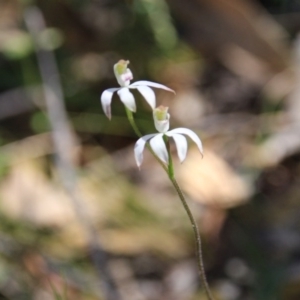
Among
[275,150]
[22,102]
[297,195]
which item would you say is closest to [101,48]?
[22,102]

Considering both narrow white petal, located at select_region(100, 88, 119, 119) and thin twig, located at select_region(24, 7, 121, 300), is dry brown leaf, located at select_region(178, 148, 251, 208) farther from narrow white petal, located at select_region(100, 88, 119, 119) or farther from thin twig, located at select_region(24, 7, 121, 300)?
narrow white petal, located at select_region(100, 88, 119, 119)

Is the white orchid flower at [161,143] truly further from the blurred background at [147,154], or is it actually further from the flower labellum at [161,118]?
the blurred background at [147,154]

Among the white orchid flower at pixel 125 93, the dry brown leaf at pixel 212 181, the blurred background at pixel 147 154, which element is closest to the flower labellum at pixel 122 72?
the white orchid flower at pixel 125 93

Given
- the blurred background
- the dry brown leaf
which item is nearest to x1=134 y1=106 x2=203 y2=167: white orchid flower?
the blurred background

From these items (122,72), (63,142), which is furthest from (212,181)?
(122,72)

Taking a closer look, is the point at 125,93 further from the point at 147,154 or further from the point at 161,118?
the point at 147,154

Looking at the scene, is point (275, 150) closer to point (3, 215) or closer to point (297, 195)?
point (297, 195)

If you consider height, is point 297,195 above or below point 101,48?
below
